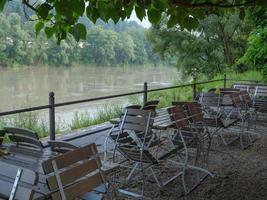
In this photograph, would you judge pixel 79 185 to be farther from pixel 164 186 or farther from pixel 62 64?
pixel 62 64

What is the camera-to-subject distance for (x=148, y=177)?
4492mm

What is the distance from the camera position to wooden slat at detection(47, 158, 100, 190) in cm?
215

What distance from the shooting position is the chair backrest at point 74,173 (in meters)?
2.15

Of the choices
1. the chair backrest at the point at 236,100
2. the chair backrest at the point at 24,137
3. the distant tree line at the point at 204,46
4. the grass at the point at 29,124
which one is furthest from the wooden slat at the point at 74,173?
the distant tree line at the point at 204,46

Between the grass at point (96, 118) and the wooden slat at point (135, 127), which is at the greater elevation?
the wooden slat at point (135, 127)

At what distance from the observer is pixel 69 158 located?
230 centimetres

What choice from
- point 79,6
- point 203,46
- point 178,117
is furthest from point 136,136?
point 203,46

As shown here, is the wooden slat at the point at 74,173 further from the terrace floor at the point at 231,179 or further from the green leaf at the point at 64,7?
the terrace floor at the point at 231,179

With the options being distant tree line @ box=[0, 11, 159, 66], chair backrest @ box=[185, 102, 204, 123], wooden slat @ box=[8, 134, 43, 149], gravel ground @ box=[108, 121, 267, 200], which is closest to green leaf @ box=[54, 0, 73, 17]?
wooden slat @ box=[8, 134, 43, 149]

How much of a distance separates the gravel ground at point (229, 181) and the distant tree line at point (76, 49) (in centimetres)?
2572

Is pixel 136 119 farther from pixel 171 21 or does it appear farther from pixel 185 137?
pixel 171 21

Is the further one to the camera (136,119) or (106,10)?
(136,119)

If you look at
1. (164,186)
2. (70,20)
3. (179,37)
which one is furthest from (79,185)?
(179,37)

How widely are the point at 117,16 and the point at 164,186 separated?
8.11ft
